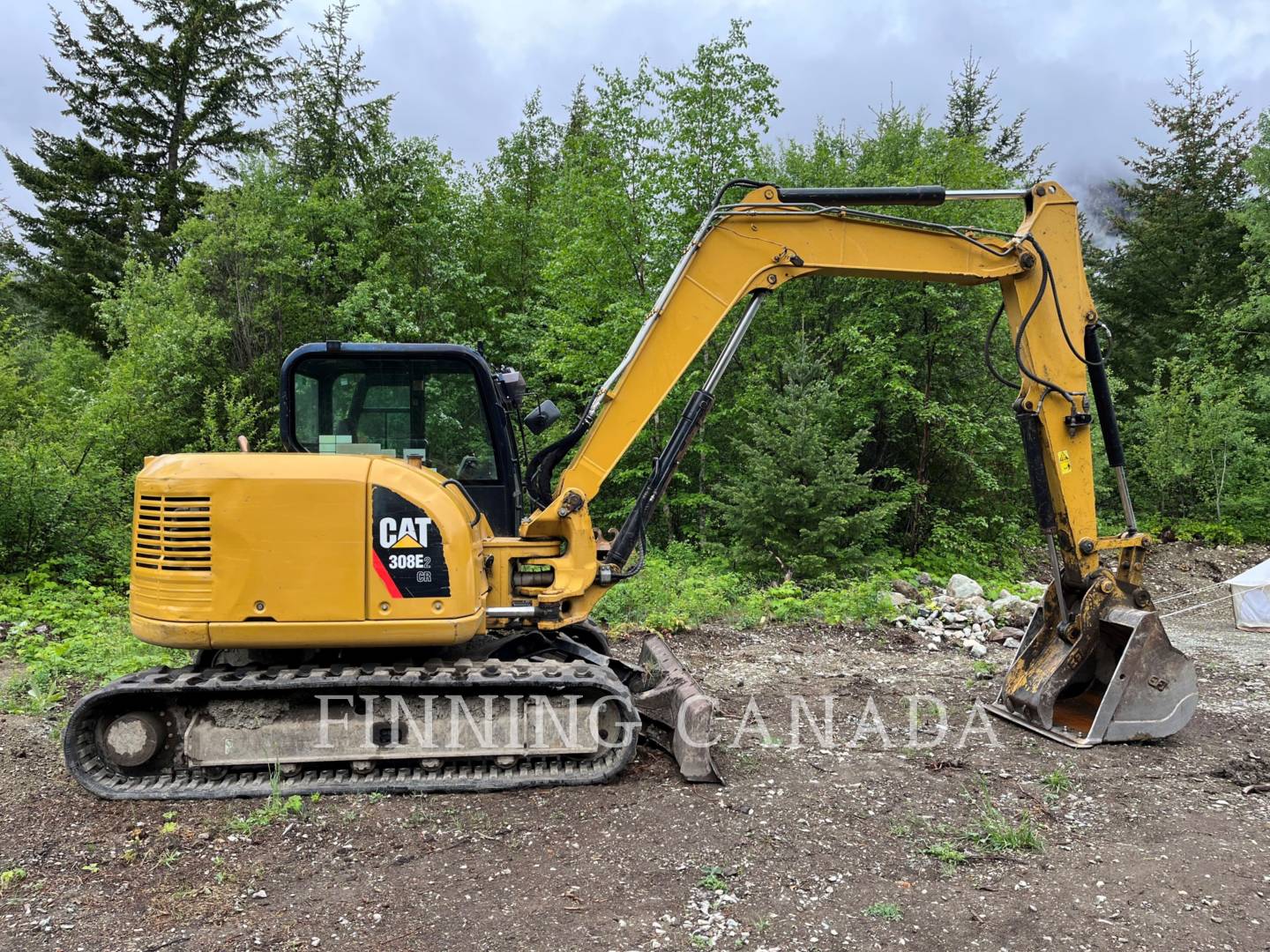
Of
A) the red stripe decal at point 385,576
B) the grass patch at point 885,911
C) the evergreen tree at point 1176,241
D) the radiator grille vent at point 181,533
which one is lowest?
the grass patch at point 885,911

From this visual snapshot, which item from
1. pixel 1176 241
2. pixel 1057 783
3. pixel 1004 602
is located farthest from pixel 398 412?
pixel 1176 241

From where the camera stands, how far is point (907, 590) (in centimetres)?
954

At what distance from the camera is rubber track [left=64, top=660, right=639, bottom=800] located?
13.6 ft

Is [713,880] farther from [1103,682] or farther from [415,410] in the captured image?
[1103,682]

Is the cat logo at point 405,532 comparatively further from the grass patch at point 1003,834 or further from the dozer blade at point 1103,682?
the dozer blade at point 1103,682

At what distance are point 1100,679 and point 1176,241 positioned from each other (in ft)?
73.3

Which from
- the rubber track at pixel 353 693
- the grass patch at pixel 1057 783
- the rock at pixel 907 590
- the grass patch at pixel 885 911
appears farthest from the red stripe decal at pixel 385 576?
the rock at pixel 907 590

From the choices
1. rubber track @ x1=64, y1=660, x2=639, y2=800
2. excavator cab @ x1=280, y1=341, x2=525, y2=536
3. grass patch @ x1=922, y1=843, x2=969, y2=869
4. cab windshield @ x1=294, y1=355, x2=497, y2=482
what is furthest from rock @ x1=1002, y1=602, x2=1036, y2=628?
cab windshield @ x1=294, y1=355, x2=497, y2=482

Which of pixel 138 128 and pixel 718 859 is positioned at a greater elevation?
pixel 138 128

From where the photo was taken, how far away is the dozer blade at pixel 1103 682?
4.87m

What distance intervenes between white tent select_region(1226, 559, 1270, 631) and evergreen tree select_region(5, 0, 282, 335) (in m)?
21.2

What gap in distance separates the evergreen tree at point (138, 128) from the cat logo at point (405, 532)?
18926 mm

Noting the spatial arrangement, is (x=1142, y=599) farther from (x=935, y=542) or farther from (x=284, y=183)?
(x=284, y=183)

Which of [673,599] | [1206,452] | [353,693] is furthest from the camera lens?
[1206,452]
